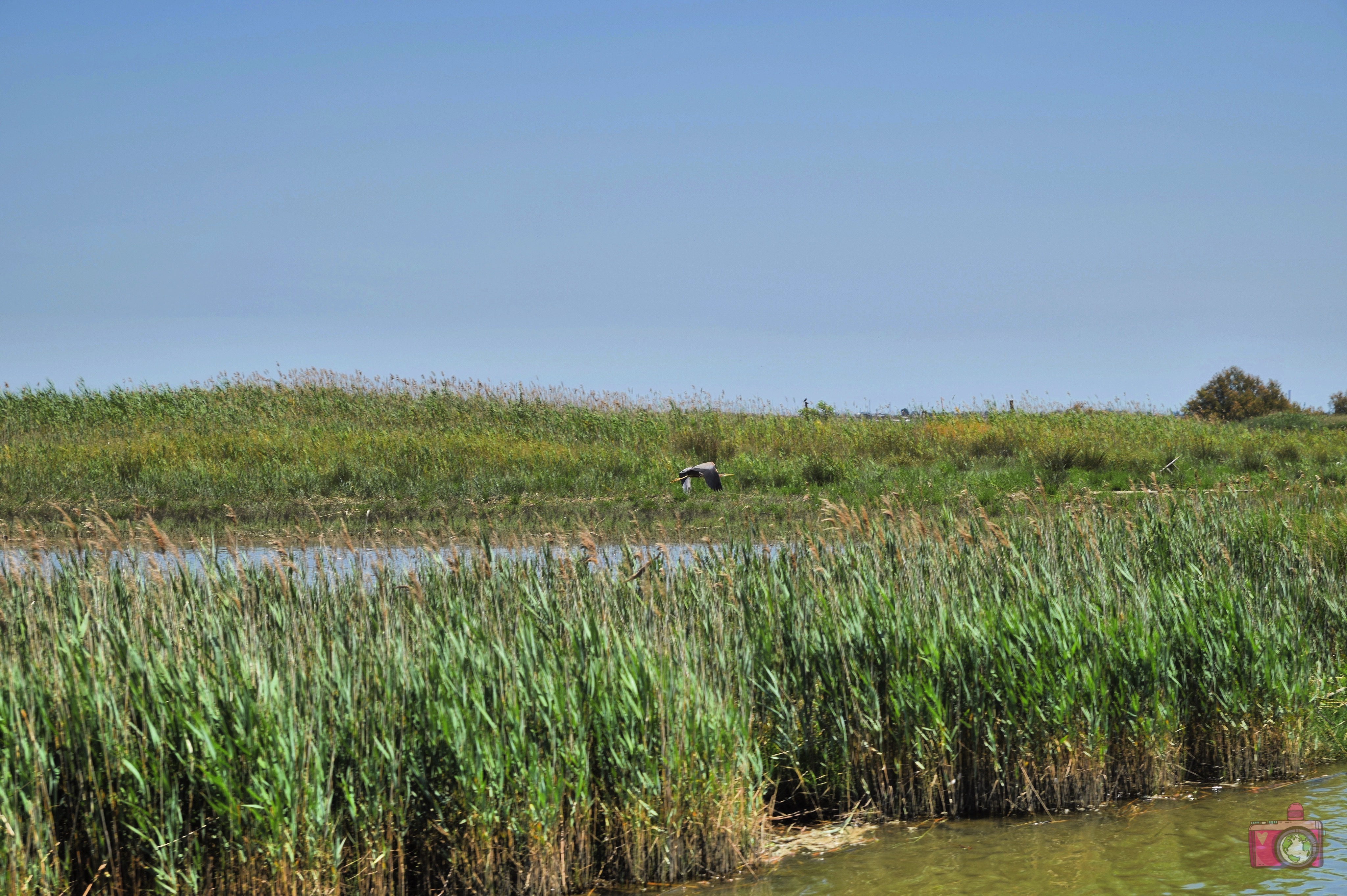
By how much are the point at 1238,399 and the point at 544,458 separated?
43048 millimetres

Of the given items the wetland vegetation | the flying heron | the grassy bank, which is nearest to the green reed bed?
the wetland vegetation

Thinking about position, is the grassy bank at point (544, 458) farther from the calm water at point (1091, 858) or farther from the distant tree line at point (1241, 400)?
the distant tree line at point (1241, 400)

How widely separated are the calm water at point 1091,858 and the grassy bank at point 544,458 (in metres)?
6.30

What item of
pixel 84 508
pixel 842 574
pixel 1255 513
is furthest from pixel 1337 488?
pixel 84 508

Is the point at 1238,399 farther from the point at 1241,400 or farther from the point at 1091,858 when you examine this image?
the point at 1091,858

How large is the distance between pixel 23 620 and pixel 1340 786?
7099mm

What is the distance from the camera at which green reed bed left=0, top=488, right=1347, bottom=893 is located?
3.85 meters

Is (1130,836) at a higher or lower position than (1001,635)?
lower

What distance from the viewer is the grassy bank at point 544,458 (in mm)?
14031

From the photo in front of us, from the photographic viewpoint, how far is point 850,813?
191 inches

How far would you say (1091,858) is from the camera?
438 centimetres

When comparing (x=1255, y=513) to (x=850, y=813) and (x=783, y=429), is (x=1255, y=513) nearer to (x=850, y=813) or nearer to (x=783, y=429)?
(x=850, y=813)

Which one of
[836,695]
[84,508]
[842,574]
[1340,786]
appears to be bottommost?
[1340,786]

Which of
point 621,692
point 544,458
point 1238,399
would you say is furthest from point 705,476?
point 1238,399
